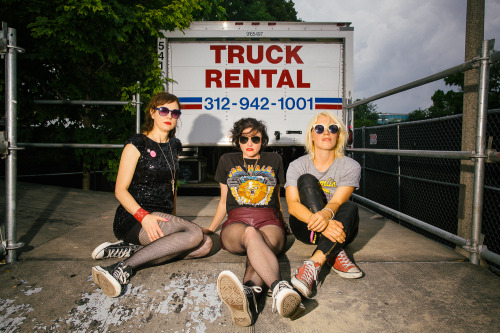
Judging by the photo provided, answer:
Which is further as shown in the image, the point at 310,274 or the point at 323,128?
the point at 323,128

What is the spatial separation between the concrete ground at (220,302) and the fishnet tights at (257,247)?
16 cm

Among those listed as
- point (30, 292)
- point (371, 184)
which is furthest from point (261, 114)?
point (371, 184)

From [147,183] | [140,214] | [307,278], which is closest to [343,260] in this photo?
[307,278]

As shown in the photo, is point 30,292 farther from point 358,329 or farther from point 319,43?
point 319,43

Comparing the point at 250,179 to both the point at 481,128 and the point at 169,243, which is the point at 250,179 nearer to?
the point at 169,243

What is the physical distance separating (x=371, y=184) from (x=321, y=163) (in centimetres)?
595

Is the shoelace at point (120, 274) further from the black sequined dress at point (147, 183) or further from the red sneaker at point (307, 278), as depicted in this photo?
the red sneaker at point (307, 278)

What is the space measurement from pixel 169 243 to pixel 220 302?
56cm

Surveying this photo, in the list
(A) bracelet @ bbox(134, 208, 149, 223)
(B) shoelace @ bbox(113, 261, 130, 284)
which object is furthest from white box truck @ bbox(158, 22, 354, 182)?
(B) shoelace @ bbox(113, 261, 130, 284)

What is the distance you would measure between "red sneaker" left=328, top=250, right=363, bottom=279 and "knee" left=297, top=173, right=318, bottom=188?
0.55 metres

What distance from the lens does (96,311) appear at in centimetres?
180

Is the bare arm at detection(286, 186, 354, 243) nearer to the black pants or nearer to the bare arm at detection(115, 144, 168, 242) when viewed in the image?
the black pants

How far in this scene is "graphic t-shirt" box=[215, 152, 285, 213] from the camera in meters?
2.52

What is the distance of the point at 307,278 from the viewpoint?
1.92 m
